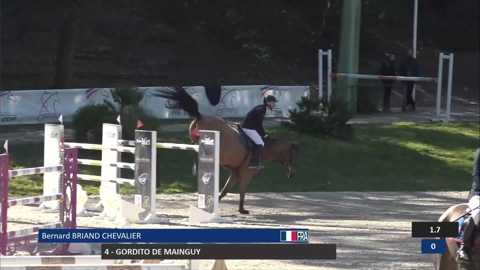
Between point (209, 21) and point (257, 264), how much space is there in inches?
1468

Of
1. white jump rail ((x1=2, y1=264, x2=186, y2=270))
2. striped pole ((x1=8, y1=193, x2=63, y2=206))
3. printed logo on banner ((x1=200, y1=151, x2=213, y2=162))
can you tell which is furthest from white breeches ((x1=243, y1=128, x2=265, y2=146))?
white jump rail ((x1=2, y1=264, x2=186, y2=270))

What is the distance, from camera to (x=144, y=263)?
29.8 feet

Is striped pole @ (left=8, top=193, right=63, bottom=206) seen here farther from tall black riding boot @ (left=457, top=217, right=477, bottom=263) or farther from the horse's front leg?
tall black riding boot @ (left=457, top=217, right=477, bottom=263)

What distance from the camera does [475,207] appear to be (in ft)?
29.6

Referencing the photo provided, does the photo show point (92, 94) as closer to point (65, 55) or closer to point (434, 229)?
point (65, 55)

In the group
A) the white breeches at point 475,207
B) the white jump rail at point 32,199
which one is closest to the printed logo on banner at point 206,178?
the white jump rail at point 32,199

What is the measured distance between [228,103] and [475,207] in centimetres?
2018

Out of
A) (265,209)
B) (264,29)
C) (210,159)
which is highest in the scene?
(264,29)

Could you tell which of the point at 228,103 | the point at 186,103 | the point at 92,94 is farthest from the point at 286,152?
the point at 228,103

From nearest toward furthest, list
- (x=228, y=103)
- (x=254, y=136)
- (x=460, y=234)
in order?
(x=460, y=234)
(x=254, y=136)
(x=228, y=103)

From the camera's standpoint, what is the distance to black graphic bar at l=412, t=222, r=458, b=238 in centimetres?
839

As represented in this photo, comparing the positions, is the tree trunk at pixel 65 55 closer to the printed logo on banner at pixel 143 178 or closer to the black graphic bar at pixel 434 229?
the printed logo on banner at pixel 143 178

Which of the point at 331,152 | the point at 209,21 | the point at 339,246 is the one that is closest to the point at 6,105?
the point at 331,152

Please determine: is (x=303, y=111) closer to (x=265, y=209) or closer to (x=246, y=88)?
(x=246, y=88)
